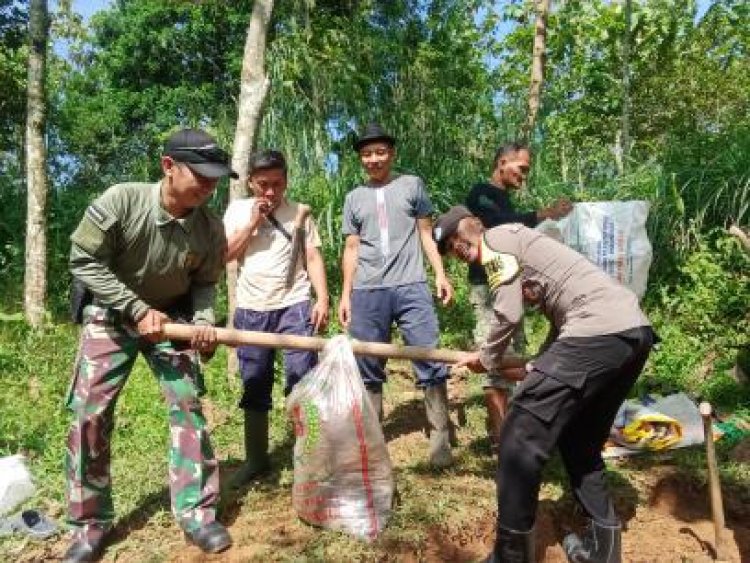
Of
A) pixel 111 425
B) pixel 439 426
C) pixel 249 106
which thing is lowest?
pixel 439 426

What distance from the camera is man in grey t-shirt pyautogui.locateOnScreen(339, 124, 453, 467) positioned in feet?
11.9

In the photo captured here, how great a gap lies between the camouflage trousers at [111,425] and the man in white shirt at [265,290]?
635 millimetres

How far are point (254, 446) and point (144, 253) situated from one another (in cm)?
128

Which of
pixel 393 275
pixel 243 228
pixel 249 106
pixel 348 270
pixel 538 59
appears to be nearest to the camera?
pixel 243 228

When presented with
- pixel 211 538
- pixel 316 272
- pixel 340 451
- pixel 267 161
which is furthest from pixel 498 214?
pixel 211 538

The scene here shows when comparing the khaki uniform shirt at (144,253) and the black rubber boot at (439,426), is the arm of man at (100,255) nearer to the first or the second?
the khaki uniform shirt at (144,253)

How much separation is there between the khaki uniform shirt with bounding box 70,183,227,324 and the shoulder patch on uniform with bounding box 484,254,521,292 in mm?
1189

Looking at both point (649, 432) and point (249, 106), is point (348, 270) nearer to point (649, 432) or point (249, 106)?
point (249, 106)

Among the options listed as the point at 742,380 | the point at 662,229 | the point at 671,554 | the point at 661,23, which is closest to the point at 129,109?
the point at 661,23

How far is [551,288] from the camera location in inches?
105

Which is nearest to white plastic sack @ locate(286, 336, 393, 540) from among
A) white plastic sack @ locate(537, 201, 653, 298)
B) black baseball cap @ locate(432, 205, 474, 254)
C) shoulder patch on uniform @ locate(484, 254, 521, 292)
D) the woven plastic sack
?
black baseball cap @ locate(432, 205, 474, 254)

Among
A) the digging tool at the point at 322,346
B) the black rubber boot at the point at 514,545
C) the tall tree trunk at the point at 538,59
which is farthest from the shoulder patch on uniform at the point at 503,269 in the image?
the tall tree trunk at the point at 538,59

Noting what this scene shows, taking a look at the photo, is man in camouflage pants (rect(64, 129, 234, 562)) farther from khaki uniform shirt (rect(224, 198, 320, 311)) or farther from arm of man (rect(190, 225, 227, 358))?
khaki uniform shirt (rect(224, 198, 320, 311))

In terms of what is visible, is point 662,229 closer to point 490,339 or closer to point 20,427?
point 490,339
